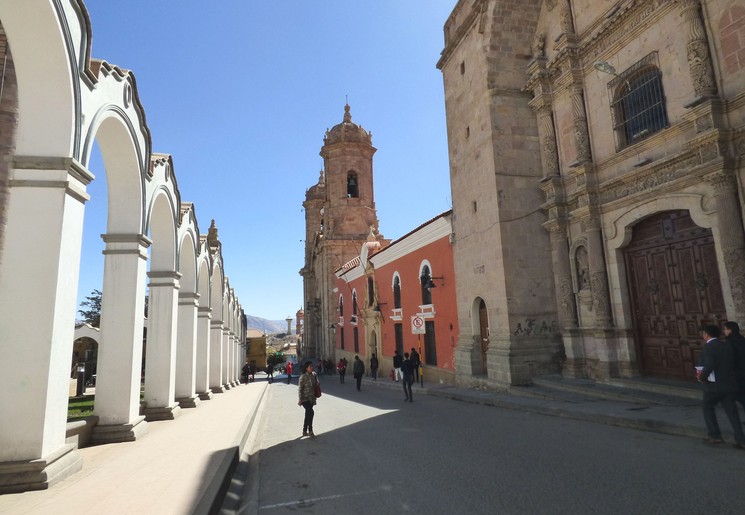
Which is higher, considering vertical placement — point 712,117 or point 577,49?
point 577,49

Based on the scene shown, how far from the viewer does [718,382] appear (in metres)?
5.26

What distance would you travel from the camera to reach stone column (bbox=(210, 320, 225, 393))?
17031mm

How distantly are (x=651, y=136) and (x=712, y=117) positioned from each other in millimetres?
1470

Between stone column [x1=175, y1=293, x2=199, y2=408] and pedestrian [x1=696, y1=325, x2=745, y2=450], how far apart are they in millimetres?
10419

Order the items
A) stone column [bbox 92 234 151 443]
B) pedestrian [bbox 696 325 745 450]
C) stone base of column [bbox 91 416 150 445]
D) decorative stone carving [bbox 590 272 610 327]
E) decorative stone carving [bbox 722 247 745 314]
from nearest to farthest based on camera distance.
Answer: pedestrian [bbox 696 325 745 450] → stone base of column [bbox 91 416 150 445] → stone column [bbox 92 234 151 443] → decorative stone carving [bbox 722 247 745 314] → decorative stone carving [bbox 590 272 610 327]

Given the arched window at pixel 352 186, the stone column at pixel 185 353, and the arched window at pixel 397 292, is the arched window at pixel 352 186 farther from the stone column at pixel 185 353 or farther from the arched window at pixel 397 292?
the stone column at pixel 185 353

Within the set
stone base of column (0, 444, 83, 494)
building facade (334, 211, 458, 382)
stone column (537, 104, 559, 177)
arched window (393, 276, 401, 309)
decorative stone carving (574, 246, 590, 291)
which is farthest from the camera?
arched window (393, 276, 401, 309)

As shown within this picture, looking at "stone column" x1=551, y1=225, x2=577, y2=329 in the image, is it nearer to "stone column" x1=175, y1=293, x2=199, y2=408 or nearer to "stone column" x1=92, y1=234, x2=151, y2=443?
"stone column" x1=175, y1=293, x2=199, y2=408

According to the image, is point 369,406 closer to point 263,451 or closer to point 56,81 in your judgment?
point 263,451

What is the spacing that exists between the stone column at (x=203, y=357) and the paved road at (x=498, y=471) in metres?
6.82

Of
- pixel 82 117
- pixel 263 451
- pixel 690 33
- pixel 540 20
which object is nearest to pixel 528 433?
pixel 263 451

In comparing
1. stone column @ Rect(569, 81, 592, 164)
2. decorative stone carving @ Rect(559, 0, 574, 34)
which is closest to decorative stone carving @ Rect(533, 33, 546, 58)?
decorative stone carving @ Rect(559, 0, 574, 34)

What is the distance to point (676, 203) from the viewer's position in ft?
28.3

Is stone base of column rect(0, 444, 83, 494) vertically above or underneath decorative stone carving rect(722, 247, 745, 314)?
underneath
